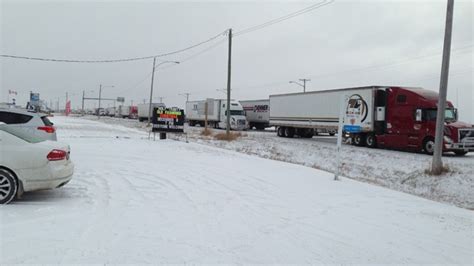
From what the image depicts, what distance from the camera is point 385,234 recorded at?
246 inches

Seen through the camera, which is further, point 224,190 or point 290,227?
point 224,190

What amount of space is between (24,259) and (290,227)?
148 inches

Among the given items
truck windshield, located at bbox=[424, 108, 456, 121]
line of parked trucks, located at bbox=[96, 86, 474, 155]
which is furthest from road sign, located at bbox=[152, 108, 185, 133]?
truck windshield, located at bbox=[424, 108, 456, 121]

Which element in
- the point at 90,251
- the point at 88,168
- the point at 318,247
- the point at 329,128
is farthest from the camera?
the point at 329,128

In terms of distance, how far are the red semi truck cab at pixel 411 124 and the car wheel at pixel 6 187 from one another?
68.5 feet

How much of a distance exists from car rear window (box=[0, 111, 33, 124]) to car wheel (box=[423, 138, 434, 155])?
66.1 feet

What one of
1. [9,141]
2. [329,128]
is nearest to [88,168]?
[9,141]

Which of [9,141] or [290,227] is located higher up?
[9,141]

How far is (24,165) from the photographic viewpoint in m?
7.18

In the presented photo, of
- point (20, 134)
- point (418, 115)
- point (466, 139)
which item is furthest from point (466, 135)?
point (20, 134)

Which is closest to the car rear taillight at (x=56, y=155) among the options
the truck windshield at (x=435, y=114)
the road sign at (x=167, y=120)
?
the road sign at (x=167, y=120)

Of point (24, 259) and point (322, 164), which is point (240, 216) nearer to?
point (24, 259)

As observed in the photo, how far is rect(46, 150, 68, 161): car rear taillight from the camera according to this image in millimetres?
7373

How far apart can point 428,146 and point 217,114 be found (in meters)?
33.9
